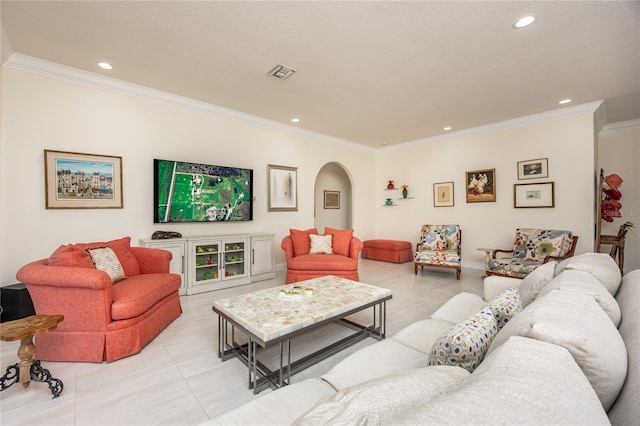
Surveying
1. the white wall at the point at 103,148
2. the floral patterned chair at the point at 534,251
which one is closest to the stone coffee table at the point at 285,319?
the white wall at the point at 103,148

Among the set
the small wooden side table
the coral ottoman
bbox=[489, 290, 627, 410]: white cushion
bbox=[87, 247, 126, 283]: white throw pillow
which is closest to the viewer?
bbox=[489, 290, 627, 410]: white cushion

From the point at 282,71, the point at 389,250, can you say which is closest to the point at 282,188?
the point at 282,71

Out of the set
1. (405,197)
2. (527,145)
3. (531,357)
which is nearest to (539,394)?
(531,357)

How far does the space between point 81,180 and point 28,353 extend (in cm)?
217

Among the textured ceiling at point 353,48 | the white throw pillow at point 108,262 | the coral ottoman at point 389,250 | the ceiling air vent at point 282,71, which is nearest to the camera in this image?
the textured ceiling at point 353,48

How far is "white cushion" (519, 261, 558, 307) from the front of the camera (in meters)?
1.74

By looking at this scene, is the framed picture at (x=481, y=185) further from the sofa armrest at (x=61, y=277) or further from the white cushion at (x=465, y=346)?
the sofa armrest at (x=61, y=277)

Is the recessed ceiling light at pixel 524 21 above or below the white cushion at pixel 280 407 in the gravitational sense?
above

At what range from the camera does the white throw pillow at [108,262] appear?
2.46 m

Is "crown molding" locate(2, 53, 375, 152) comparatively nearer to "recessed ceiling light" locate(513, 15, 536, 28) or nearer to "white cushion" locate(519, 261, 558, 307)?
"recessed ceiling light" locate(513, 15, 536, 28)

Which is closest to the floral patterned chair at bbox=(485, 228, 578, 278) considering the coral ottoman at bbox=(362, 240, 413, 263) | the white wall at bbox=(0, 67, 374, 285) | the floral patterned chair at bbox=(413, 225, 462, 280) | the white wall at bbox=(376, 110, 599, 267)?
the white wall at bbox=(376, 110, 599, 267)

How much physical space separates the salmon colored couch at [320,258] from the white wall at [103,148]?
99 centimetres

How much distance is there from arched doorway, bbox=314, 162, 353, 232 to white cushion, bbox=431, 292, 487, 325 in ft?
15.8

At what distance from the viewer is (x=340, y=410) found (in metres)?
0.62
